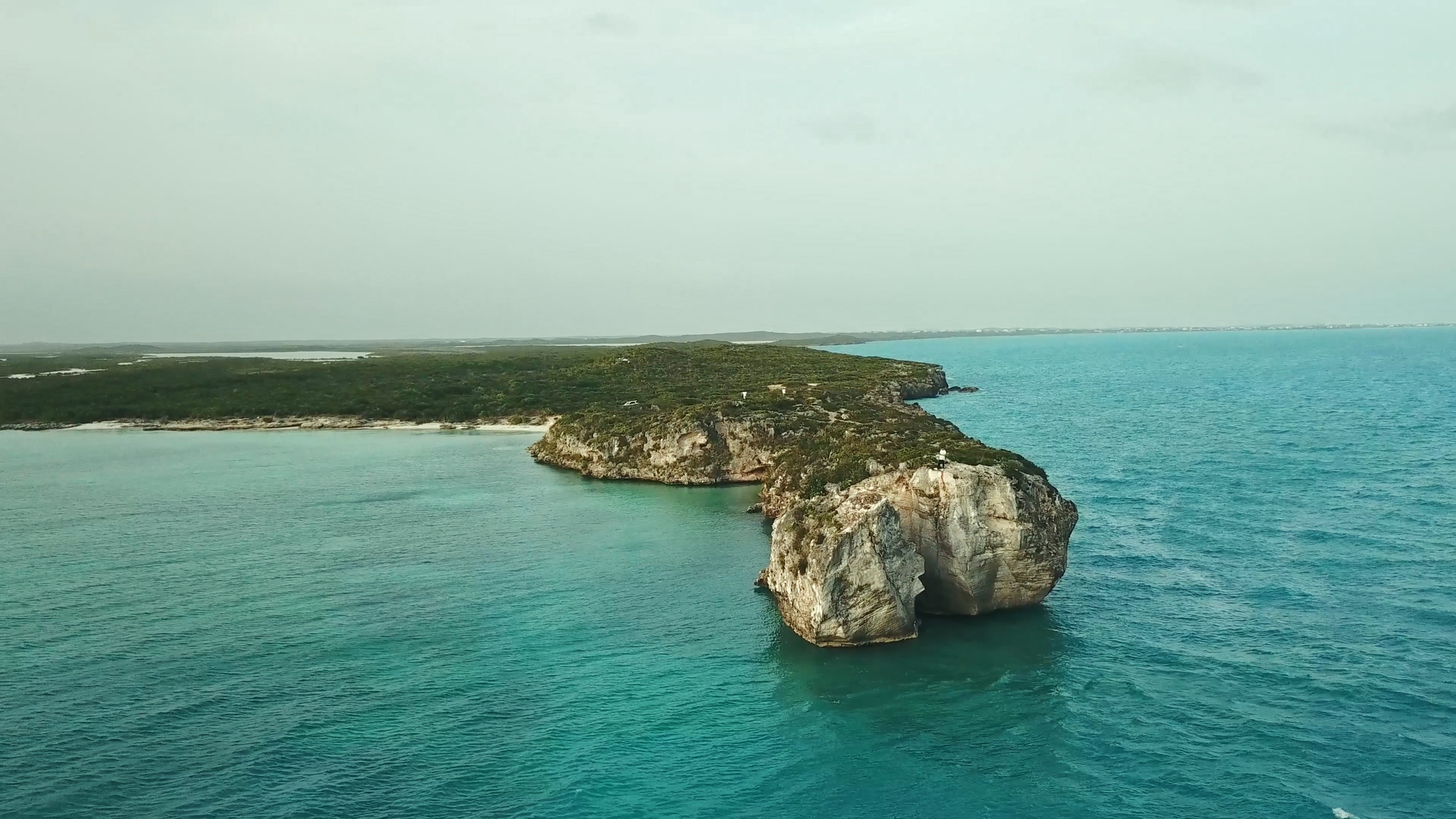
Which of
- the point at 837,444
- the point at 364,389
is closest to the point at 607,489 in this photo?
the point at 837,444

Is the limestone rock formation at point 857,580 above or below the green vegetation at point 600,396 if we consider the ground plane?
below

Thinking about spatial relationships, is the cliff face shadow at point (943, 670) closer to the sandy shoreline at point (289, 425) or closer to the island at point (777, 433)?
the island at point (777, 433)

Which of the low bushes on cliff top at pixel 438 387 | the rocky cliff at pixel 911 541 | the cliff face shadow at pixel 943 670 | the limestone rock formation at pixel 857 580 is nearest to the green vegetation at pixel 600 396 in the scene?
the low bushes on cliff top at pixel 438 387

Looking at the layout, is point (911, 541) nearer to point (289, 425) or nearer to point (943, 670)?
point (943, 670)

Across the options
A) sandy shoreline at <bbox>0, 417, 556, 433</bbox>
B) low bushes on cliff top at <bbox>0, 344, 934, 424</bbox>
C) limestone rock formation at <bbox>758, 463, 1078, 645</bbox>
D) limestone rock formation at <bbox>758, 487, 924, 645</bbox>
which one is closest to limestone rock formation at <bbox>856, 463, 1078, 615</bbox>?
limestone rock formation at <bbox>758, 463, 1078, 645</bbox>

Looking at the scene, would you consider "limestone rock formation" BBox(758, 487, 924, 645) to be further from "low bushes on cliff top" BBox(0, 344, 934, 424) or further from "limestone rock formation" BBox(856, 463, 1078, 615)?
"low bushes on cliff top" BBox(0, 344, 934, 424)

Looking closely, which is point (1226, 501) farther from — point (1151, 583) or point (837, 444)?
point (837, 444)
